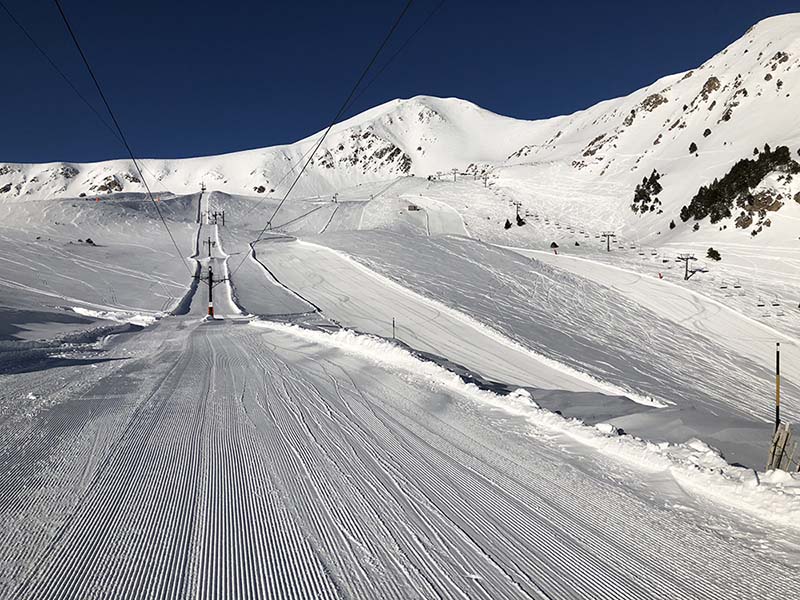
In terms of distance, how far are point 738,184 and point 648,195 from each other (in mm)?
16921

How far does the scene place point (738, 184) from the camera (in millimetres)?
54125

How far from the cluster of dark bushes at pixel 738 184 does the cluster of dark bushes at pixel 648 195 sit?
31.9ft

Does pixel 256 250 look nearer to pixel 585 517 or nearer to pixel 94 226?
pixel 94 226

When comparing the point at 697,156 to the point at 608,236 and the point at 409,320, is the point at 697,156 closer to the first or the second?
the point at 608,236

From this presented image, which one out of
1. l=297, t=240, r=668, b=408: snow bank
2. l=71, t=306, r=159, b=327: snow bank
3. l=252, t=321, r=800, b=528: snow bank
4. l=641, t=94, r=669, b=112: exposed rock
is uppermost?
l=641, t=94, r=669, b=112: exposed rock

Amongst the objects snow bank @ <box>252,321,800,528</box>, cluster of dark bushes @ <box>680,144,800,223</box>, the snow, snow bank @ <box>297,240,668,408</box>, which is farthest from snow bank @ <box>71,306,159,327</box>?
cluster of dark bushes @ <box>680,144,800,223</box>

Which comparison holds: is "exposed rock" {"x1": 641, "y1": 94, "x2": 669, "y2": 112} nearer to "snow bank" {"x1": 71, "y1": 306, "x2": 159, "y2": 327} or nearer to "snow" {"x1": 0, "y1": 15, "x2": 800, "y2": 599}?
"snow" {"x1": 0, "y1": 15, "x2": 800, "y2": 599}

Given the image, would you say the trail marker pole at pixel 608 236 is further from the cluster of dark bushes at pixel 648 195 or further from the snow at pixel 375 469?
the snow at pixel 375 469

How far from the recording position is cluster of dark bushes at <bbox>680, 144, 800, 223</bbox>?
5169cm

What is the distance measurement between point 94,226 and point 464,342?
73.0 metres

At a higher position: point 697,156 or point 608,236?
point 697,156

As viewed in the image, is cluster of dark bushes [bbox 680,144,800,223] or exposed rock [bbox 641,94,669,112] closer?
cluster of dark bushes [bbox 680,144,800,223]

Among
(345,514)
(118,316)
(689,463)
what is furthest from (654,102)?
(345,514)

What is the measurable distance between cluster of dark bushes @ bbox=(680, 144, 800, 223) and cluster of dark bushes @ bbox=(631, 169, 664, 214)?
9731 millimetres
